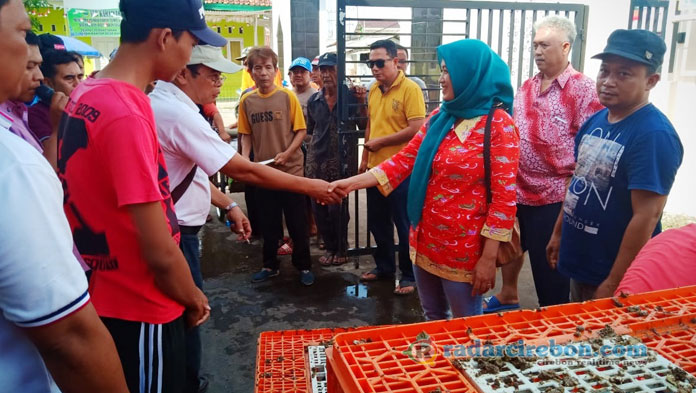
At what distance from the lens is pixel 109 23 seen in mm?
18344

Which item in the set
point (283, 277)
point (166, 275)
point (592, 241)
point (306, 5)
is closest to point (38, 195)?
point (166, 275)

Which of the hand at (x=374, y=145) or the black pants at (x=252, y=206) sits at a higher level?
the hand at (x=374, y=145)

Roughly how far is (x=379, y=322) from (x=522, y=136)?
68.4 inches

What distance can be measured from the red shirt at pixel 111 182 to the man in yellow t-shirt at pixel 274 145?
2.85 meters

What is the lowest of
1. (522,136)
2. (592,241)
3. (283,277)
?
(283,277)

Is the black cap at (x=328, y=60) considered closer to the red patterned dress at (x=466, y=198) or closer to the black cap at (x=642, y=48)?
the red patterned dress at (x=466, y=198)

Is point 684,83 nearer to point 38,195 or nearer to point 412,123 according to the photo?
point 412,123

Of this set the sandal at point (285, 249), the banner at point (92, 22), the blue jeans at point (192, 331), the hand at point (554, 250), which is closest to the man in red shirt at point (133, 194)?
the blue jeans at point (192, 331)

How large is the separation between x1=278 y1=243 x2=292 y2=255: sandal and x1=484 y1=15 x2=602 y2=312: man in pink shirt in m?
2.70

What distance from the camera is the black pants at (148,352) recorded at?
1.56 meters

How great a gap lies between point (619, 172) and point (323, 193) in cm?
153

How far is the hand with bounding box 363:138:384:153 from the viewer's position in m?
4.07

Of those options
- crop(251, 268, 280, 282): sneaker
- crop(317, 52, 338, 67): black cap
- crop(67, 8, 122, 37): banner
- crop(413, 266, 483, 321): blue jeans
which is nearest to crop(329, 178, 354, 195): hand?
crop(413, 266, 483, 321): blue jeans

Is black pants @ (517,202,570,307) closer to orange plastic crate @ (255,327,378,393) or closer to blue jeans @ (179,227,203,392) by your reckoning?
orange plastic crate @ (255,327,378,393)
